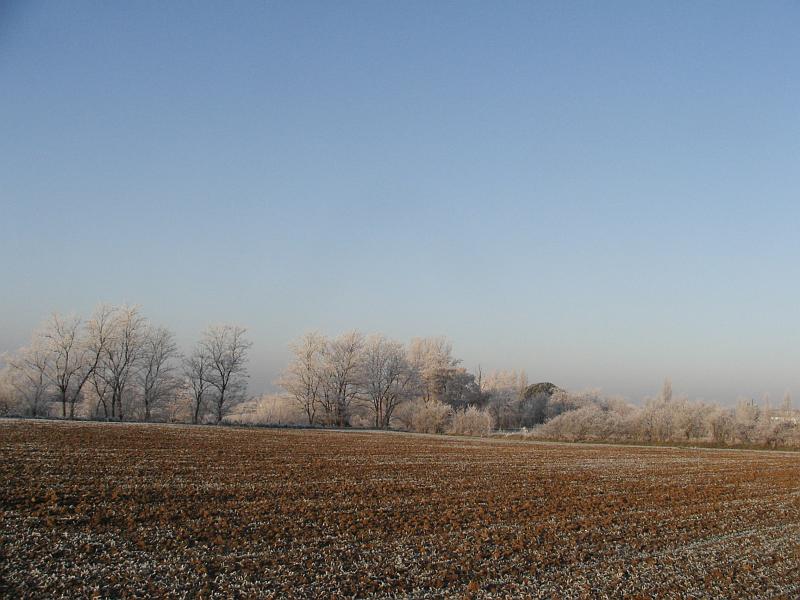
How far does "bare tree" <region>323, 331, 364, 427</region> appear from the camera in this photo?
75438 mm

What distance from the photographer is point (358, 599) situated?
746 centimetres

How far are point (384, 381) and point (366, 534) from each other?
68865 mm

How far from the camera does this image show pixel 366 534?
10.7 m

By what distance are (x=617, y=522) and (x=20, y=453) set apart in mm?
18568

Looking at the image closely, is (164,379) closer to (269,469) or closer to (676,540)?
(269,469)

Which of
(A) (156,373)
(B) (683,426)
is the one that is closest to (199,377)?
(A) (156,373)

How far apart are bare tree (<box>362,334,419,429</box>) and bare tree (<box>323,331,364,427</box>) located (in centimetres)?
141

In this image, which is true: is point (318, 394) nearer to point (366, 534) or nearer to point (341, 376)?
point (341, 376)

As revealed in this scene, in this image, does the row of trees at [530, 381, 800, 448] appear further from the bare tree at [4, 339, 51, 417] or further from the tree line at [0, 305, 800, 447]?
the bare tree at [4, 339, 51, 417]

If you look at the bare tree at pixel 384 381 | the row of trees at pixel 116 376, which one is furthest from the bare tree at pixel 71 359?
the bare tree at pixel 384 381

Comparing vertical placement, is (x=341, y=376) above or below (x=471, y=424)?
above

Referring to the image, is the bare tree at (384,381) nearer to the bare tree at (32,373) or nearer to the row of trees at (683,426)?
the row of trees at (683,426)

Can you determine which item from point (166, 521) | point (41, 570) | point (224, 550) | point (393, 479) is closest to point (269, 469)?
point (393, 479)

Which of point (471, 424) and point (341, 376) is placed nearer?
point (471, 424)
